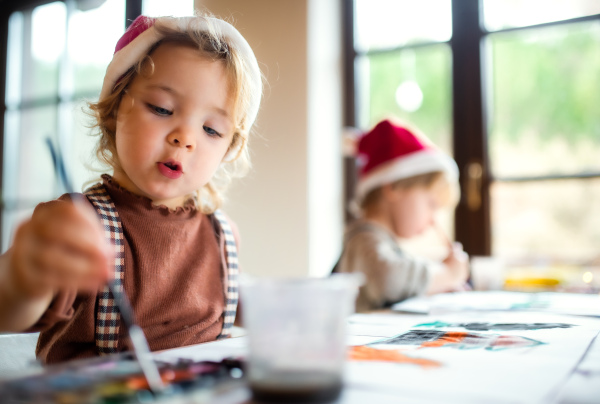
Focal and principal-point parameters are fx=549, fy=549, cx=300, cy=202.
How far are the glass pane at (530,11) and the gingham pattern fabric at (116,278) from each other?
167 centimetres

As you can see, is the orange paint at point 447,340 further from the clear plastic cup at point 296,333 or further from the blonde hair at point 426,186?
the blonde hair at point 426,186

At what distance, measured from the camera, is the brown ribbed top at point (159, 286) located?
2.38 ft

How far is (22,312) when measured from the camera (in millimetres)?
572

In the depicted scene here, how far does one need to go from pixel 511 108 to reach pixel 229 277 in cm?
144

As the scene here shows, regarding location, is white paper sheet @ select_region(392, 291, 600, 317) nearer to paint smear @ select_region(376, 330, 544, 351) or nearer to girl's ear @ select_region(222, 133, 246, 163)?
paint smear @ select_region(376, 330, 544, 351)

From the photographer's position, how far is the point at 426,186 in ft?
Result: 5.30

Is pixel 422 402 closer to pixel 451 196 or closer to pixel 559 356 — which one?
pixel 559 356

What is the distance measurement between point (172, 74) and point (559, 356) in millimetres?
623

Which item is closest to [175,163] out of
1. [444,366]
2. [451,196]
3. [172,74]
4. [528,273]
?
[172,74]

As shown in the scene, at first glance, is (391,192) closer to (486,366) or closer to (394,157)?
(394,157)

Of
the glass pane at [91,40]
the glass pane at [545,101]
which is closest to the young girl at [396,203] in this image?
the glass pane at [545,101]

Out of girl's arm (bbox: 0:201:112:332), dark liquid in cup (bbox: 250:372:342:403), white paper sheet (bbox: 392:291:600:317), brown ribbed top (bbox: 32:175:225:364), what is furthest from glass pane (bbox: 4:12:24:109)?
dark liquid in cup (bbox: 250:372:342:403)

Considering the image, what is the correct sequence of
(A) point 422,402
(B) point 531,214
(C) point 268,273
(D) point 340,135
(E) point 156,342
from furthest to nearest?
(D) point 340,135
(C) point 268,273
(B) point 531,214
(E) point 156,342
(A) point 422,402

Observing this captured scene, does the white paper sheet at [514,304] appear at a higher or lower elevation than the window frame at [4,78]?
lower
